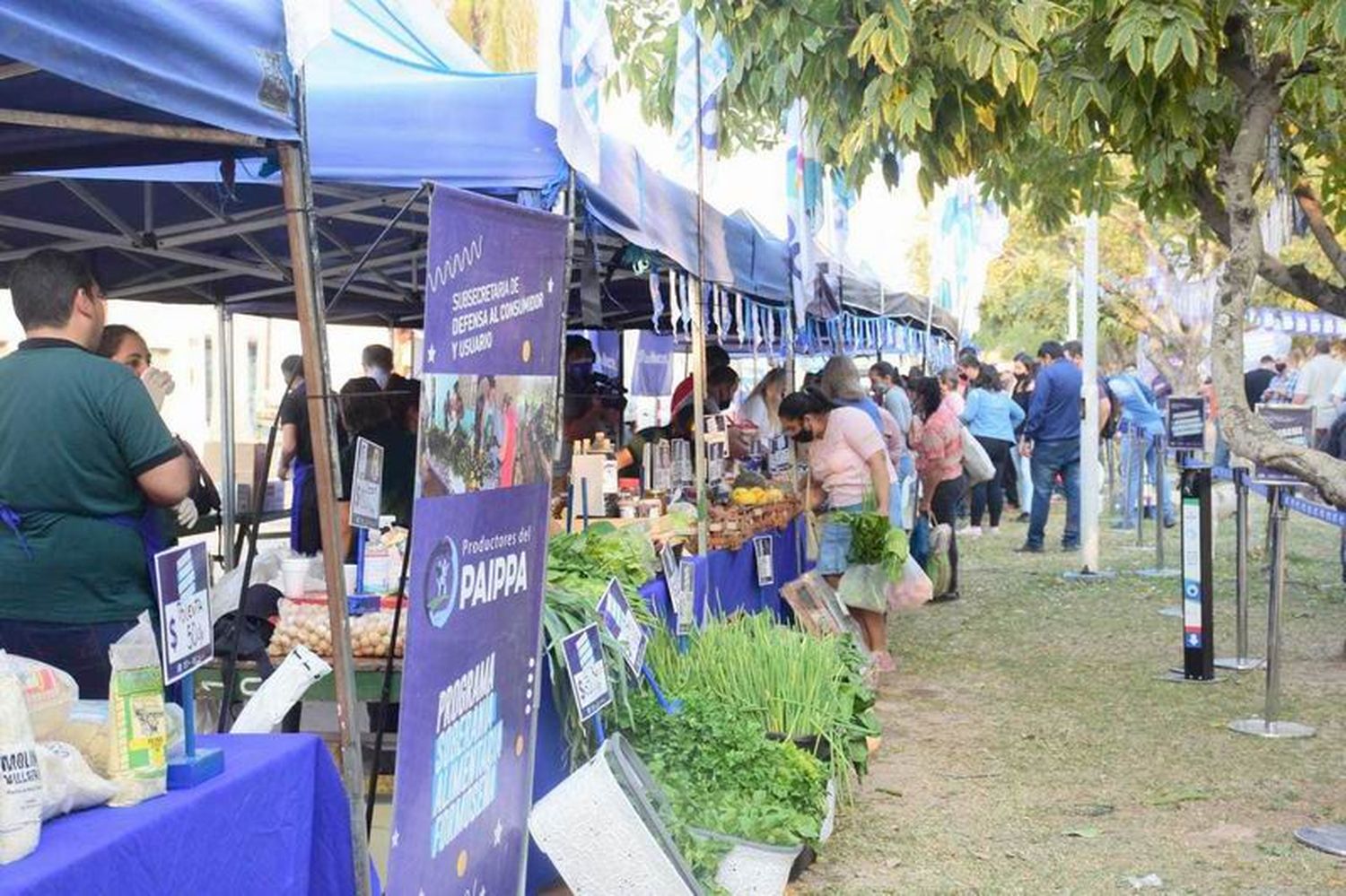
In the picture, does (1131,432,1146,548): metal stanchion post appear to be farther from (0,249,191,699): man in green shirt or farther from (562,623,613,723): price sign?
(0,249,191,699): man in green shirt

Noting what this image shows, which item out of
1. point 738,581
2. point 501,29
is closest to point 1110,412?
point 501,29

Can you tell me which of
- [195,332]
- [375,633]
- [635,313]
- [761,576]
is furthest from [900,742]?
[195,332]

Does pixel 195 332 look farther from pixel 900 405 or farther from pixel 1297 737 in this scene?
pixel 1297 737

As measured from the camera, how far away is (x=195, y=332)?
26453 millimetres

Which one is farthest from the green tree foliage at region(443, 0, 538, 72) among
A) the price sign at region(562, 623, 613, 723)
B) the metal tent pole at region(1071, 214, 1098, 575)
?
the price sign at region(562, 623, 613, 723)

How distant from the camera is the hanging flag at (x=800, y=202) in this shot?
9.31m

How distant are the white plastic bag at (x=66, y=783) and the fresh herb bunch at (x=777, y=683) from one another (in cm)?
304

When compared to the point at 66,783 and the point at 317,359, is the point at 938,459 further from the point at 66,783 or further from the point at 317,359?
the point at 66,783

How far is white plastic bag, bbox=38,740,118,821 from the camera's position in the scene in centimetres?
267

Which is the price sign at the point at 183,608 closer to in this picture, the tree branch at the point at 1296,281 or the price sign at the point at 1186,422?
the tree branch at the point at 1296,281

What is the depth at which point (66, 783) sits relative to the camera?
271 centimetres

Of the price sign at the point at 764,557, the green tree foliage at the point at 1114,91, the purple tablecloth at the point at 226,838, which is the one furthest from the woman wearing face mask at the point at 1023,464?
the purple tablecloth at the point at 226,838

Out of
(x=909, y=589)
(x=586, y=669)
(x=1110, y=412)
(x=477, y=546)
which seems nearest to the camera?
(x=477, y=546)

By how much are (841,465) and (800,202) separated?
1.60 meters
